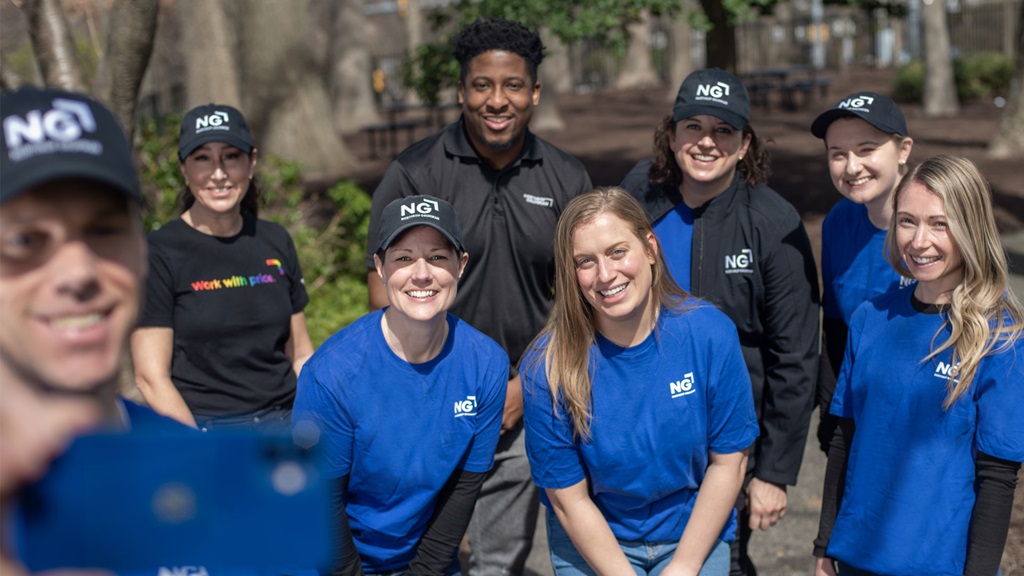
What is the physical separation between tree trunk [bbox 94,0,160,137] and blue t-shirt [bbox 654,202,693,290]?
3129mm

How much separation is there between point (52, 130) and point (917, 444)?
271 centimetres

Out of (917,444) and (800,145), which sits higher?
(800,145)

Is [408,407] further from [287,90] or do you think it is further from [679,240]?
[287,90]

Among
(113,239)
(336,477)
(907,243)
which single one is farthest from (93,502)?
(907,243)

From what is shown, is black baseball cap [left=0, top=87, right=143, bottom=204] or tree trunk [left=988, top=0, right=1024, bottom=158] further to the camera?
tree trunk [left=988, top=0, right=1024, bottom=158]

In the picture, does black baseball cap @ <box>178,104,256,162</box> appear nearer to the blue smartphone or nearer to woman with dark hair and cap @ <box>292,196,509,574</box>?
woman with dark hair and cap @ <box>292,196,509,574</box>

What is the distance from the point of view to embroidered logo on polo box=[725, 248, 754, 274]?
3.74 m

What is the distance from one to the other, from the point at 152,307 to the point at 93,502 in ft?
9.94

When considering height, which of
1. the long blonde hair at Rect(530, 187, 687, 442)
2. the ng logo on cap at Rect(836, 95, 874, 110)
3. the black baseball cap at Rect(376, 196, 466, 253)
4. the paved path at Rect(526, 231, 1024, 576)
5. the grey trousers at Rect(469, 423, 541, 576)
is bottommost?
the paved path at Rect(526, 231, 1024, 576)

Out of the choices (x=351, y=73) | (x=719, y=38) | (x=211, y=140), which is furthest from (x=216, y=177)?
(x=351, y=73)

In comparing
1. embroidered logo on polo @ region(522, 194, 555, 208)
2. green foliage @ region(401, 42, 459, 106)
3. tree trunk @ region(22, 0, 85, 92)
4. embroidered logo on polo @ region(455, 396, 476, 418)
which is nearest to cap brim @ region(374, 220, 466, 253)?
embroidered logo on polo @ region(455, 396, 476, 418)

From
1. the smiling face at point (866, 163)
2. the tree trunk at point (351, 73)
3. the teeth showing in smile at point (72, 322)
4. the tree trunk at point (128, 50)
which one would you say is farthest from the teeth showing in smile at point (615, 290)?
the tree trunk at point (351, 73)

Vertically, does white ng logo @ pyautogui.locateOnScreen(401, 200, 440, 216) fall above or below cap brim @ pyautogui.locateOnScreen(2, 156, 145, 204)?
below

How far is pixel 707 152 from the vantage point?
3.79 metres
